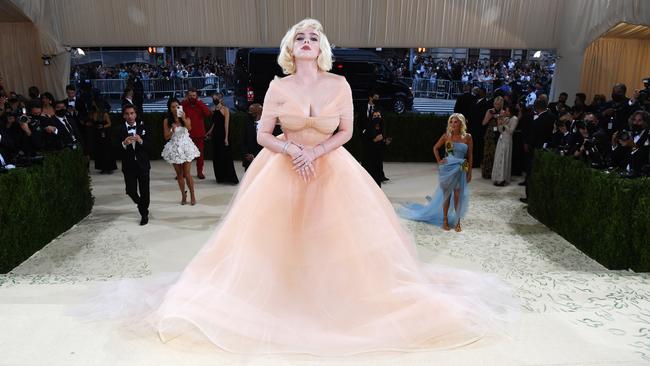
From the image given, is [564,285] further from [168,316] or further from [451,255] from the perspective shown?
[168,316]

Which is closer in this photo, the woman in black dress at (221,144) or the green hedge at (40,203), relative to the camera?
the green hedge at (40,203)


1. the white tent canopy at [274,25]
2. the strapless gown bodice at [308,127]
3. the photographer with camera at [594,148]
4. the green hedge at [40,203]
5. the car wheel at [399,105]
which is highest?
the white tent canopy at [274,25]

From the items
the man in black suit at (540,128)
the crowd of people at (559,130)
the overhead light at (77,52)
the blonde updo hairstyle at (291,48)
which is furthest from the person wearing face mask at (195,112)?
the overhead light at (77,52)

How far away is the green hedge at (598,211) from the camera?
5086 millimetres

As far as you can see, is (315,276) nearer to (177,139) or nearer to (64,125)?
(177,139)

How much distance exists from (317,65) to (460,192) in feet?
12.3

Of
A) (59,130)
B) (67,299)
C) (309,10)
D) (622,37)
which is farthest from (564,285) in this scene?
(622,37)

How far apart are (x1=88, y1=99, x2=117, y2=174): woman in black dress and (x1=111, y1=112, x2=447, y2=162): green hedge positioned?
134cm

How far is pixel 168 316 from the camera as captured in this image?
2.83m

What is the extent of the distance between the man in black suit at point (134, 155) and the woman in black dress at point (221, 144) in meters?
2.11

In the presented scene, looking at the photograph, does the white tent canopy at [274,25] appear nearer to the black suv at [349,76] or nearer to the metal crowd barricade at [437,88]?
the black suv at [349,76]

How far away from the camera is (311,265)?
3125 millimetres

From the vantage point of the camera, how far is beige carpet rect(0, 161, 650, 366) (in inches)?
106

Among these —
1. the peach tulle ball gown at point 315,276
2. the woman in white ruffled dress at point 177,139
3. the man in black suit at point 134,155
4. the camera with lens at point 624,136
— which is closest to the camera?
the peach tulle ball gown at point 315,276
